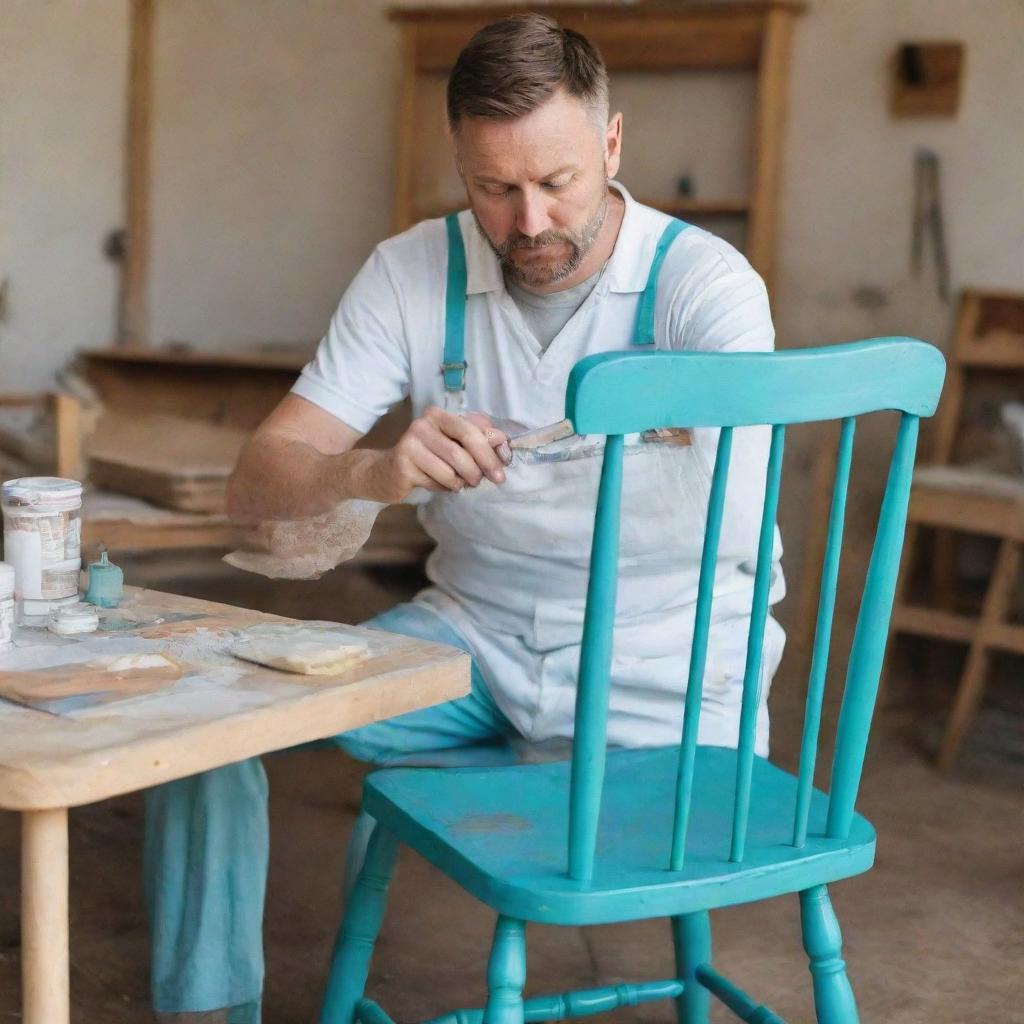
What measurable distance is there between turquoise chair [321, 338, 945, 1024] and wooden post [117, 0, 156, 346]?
384 cm

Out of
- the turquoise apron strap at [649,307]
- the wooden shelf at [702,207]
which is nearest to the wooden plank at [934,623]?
the wooden shelf at [702,207]

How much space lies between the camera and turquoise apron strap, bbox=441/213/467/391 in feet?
6.98

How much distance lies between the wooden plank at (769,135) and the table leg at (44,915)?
346cm

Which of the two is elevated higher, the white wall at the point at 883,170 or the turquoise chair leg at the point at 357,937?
the white wall at the point at 883,170

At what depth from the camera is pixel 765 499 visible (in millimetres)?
1438

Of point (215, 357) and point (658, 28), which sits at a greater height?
point (658, 28)

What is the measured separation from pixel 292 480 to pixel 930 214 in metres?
2.88

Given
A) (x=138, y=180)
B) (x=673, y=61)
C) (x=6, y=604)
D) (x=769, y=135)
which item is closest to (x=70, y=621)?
(x=6, y=604)

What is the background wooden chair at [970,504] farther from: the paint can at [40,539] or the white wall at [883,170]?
the paint can at [40,539]

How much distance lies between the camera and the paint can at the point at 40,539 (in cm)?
163

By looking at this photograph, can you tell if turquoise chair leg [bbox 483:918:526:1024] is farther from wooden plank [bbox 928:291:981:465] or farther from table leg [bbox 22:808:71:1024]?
wooden plank [bbox 928:291:981:465]

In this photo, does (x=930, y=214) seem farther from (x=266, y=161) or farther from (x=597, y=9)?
(x=266, y=161)

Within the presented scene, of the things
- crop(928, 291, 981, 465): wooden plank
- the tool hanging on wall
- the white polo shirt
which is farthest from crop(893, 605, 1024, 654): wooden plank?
the white polo shirt

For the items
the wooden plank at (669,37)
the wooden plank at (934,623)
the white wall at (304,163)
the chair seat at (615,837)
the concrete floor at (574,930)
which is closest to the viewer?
the chair seat at (615,837)
